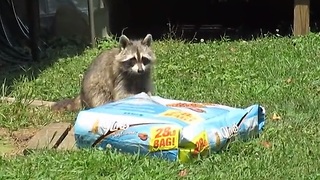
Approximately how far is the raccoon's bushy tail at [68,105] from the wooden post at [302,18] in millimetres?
4804

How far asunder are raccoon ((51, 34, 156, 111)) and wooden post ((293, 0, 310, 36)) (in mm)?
4596

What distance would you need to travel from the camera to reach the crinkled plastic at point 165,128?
4.92 m

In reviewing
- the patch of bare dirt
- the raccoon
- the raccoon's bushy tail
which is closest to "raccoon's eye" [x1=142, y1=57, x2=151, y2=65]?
the raccoon

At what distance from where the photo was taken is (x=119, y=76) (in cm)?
648

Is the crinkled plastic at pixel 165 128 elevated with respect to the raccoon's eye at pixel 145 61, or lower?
lower

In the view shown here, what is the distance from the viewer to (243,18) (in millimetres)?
13656

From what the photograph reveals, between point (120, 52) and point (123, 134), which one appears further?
point (120, 52)

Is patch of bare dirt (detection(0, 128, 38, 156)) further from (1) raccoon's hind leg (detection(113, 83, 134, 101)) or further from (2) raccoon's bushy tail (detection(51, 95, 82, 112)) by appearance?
(1) raccoon's hind leg (detection(113, 83, 134, 101))

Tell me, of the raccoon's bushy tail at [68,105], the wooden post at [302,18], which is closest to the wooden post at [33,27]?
the raccoon's bushy tail at [68,105]

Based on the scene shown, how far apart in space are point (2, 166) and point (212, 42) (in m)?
6.19

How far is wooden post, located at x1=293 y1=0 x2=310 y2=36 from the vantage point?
10.7 meters

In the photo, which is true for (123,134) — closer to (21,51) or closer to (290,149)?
(290,149)

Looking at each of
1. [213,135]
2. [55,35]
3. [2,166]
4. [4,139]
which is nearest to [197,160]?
[213,135]

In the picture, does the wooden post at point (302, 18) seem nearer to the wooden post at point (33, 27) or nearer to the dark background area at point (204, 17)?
the dark background area at point (204, 17)
